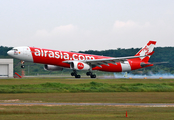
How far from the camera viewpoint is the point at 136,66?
67562mm

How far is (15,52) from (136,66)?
27179 millimetres

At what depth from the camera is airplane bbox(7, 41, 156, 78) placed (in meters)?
54.9

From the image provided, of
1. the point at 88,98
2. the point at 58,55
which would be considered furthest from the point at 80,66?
the point at 88,98

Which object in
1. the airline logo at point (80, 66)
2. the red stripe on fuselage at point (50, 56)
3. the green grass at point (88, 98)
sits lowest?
the green grass at point (88, 98)

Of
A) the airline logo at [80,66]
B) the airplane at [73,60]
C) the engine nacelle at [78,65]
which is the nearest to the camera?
the airplane at [73,60]

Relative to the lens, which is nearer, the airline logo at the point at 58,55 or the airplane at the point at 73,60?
the airplane at the point at 73,60

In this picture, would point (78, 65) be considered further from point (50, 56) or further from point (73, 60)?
point (50, 56)

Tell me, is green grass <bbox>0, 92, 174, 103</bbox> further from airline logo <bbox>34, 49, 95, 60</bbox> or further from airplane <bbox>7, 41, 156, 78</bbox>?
airline logo <bbox>34, 49, 95, 60</bbox>

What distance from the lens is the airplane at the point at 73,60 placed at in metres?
54.9

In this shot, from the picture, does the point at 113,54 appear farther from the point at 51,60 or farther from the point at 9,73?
the point at 51,60

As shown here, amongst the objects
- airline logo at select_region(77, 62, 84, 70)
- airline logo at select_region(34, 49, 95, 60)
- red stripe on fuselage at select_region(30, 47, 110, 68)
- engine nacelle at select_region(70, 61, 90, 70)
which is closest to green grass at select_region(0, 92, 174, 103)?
red stripe on fuselage at select_region(30, 47, 110, 68)

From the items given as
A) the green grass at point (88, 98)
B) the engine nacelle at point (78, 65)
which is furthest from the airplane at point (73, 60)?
the green grass at point (88, 98)

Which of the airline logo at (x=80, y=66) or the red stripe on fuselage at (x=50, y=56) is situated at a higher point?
the red stripe on fuselage at (x=50, y=56)

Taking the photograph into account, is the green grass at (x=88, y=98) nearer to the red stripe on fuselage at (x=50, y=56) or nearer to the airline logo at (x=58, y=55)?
the red stripe on fuselage at (x=50, y=56)
